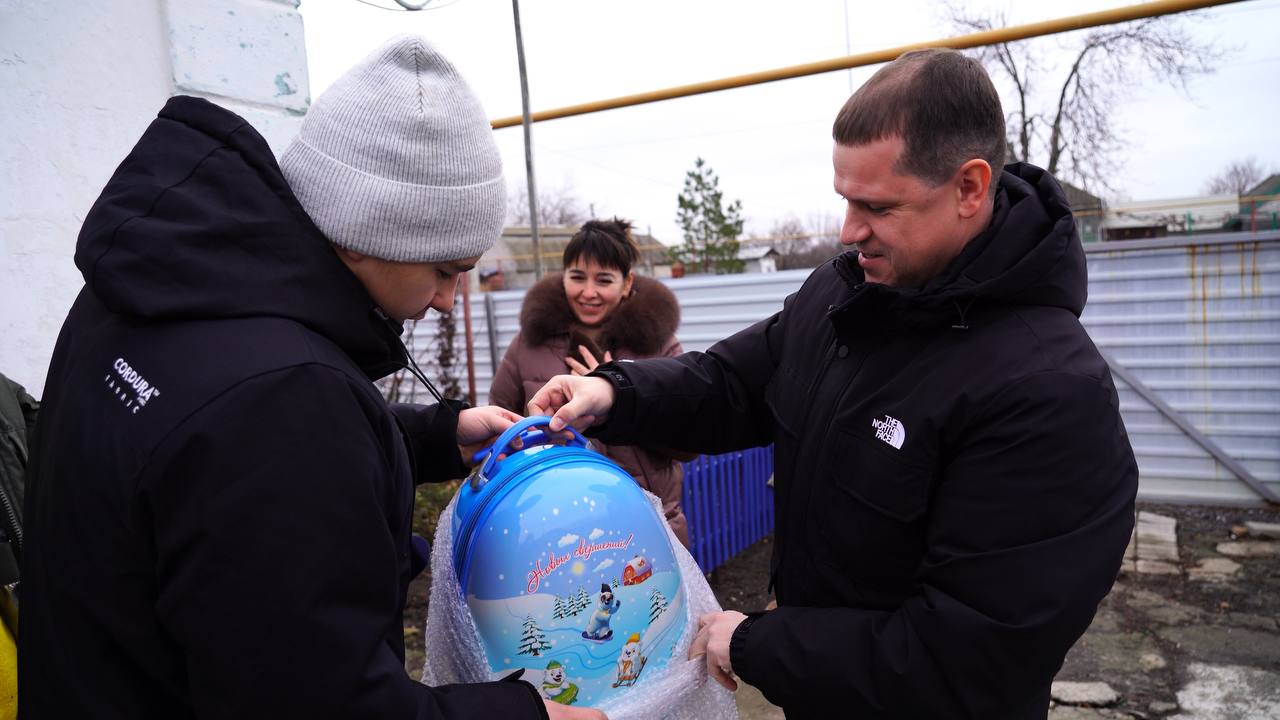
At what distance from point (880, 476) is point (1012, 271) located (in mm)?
411

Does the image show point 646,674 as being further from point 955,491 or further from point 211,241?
point 211,241

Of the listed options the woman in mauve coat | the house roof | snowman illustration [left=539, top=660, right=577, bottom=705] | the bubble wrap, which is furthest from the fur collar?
the house roof

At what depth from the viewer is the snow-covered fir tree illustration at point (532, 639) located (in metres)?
1.31

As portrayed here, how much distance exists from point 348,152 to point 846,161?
88 centimetres

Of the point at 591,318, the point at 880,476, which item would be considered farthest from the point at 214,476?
the point at 591,318

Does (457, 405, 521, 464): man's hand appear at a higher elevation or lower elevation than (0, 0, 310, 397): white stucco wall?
lower

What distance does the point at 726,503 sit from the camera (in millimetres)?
5109

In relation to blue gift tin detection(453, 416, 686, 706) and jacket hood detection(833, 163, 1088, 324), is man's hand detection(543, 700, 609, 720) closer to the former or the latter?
blue gift tin detection(453, 416, 686, 706)

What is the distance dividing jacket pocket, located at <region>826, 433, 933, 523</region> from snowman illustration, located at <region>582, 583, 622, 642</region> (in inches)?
18.6

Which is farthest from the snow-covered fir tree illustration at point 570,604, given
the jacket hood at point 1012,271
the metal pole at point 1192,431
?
the metal pole at point 1192,431

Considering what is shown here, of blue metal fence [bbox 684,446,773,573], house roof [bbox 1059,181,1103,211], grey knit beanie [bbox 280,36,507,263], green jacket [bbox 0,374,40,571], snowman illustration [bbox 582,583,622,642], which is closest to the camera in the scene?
grey knit beanie [bbox 280,36,507,263]

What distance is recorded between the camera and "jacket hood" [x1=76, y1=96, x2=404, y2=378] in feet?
3.27

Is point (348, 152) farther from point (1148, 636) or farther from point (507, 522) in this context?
point (1148, 636)

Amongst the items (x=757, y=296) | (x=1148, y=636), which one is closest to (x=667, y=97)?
(x=757, y=296)
